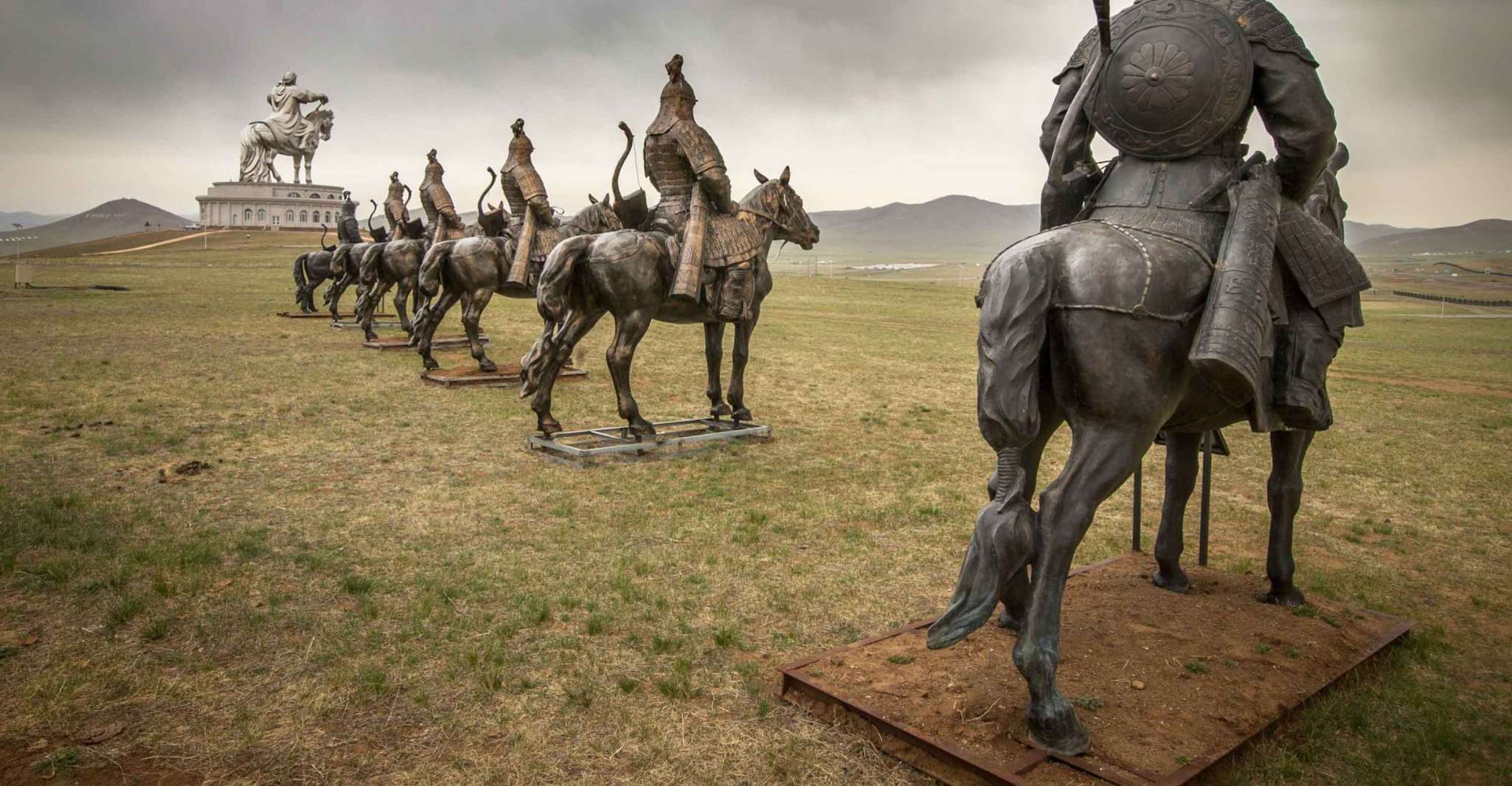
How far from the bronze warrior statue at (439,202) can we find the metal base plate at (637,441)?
23.6ft

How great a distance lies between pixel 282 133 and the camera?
195ft

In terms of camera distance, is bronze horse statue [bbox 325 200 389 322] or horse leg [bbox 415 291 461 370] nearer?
horse leg [bbox 415 291 461 370]

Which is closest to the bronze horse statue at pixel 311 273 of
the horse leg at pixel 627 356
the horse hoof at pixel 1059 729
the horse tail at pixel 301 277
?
the horse tail at pixel 301 277

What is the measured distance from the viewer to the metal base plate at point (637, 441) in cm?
905

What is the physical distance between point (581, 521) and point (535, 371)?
2940mm

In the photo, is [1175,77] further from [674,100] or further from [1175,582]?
[674,100]

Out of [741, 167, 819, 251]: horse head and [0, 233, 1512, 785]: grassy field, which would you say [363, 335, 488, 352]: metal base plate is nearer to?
[0, 233, 1512, 785]: grassy field

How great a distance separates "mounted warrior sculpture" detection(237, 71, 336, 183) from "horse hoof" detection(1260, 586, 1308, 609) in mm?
64581

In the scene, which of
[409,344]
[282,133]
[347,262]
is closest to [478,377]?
[409,344]

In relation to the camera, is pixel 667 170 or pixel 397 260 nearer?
pixel 667 170

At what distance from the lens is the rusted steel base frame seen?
11.0 ft

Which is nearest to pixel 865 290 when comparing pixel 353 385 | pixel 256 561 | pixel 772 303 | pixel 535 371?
pixel 772 303

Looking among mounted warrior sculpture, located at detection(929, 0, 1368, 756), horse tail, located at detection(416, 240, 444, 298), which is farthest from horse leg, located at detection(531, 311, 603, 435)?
mounted warrior sculpture, located at detection(929, 0, 1368, 756)

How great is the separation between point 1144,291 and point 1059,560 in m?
1.02
